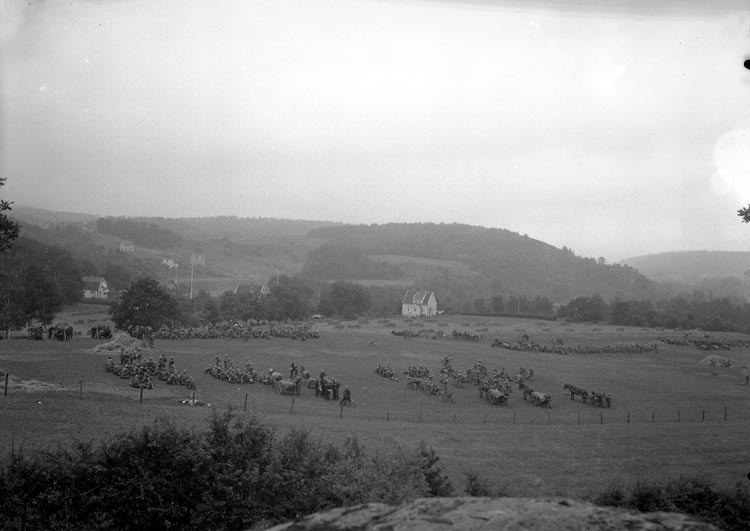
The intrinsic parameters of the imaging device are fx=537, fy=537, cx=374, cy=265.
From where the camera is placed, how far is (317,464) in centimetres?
962

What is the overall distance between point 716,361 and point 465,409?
25791 mm

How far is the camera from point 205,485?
961cm

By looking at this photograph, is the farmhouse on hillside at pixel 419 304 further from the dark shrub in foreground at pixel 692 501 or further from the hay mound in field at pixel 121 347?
the dark shrub in foreground at pixel 692 501

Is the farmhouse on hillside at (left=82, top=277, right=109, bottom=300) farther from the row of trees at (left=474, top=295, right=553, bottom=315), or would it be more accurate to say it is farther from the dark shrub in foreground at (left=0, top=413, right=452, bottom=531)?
the dark shrub in foreground at (left=0, top=413, right=452, bottom=531)

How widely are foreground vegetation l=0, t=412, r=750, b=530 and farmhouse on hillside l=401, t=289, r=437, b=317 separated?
74575 millimetres

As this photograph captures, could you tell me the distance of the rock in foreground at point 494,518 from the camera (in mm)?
4227

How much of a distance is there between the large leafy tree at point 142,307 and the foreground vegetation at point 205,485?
39621mm

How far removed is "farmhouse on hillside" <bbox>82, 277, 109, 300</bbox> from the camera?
68438mm

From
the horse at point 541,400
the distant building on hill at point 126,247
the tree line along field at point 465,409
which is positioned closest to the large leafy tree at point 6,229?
the tree line along field at point 465,409

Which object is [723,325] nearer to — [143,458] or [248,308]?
[248,308]

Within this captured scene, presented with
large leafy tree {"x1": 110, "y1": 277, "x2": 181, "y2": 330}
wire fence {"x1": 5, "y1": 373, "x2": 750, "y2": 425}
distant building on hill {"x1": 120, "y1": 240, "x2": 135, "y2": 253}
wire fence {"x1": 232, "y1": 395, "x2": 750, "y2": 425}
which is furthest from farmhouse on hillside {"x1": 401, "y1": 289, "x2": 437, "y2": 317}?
wire fence {"x1": 232, "y1": 395, "x2": 750, "y2": 425}

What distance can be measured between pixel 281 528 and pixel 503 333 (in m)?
60.3

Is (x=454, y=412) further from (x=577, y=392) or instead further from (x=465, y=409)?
(x=577, y=392)

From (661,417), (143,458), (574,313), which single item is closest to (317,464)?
(143,458)
